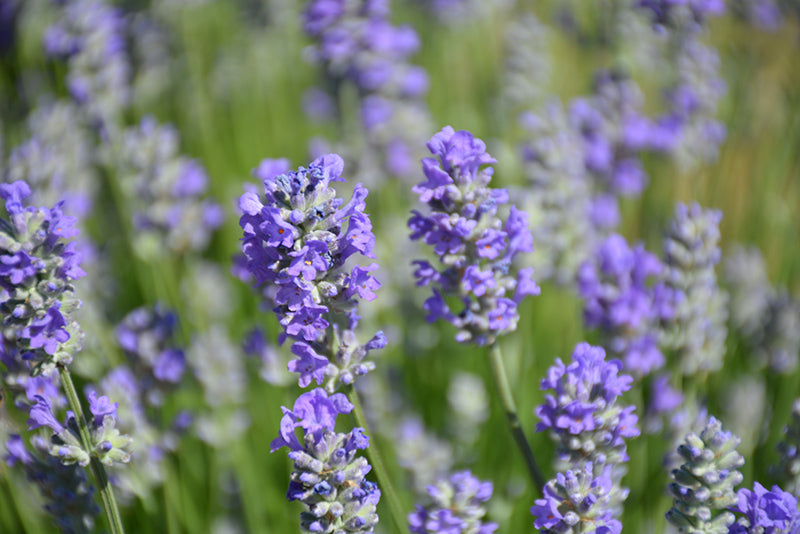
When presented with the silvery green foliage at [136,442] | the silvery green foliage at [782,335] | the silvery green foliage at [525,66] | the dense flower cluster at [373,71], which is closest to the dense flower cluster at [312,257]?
the silvery green foliage at [136,442]

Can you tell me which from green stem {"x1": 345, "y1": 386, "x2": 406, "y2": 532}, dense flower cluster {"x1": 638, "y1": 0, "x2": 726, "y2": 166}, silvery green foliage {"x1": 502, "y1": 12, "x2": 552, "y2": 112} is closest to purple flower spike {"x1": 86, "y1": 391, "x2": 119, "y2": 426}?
green stem {"x1": 345, "y1": 386, "x2": 406, "y2": 532}

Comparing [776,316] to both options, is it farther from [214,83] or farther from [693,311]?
[214,83]

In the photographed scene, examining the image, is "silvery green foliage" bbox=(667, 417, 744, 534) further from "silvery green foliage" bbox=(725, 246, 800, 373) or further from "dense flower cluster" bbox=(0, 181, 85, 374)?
"dense flower cluster" bbox=(0, 181, 85, 374)

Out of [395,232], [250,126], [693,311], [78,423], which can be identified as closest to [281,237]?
[78,423]

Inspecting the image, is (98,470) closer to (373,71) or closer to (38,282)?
(38,282)

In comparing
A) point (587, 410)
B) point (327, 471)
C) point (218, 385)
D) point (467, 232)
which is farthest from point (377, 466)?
point (218, 385)

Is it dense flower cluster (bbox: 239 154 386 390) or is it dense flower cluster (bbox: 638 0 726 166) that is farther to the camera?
dense flower cluster (bbox: 638 0 726 166)
